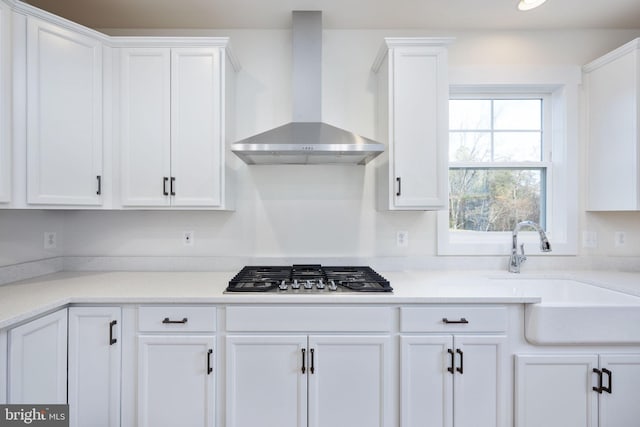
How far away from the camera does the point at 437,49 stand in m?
2.08

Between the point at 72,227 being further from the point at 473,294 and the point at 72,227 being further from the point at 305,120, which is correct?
the point at 473,294

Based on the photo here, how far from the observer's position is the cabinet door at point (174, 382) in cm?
170

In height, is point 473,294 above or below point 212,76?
below

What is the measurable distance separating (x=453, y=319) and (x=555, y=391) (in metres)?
0.63

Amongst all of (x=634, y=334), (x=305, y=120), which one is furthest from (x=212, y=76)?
(x=634, y=334)

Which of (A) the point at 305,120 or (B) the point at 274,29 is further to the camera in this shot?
(B) the point at 274,29

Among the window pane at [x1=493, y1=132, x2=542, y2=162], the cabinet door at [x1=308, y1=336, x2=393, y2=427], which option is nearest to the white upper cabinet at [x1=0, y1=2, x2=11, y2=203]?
the cabinet door at [x1=308, y1=336, x2=393, y2=427]

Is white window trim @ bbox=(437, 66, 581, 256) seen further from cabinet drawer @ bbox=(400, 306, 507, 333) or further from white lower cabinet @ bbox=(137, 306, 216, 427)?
white lower cabinet @ bbox=(137, 306, 216, 427)

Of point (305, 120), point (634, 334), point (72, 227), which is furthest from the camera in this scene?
point (72, 227)

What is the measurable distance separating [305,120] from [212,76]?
2.08 ft

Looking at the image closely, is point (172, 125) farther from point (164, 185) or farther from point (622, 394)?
point (622, 394)

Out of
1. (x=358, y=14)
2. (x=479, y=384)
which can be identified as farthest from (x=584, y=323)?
(x=358, y=14)

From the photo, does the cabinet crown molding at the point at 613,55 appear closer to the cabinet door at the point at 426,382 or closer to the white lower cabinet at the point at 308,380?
the cabinet door at the point at 426,382

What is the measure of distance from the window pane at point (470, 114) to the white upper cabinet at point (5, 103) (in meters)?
2.72
